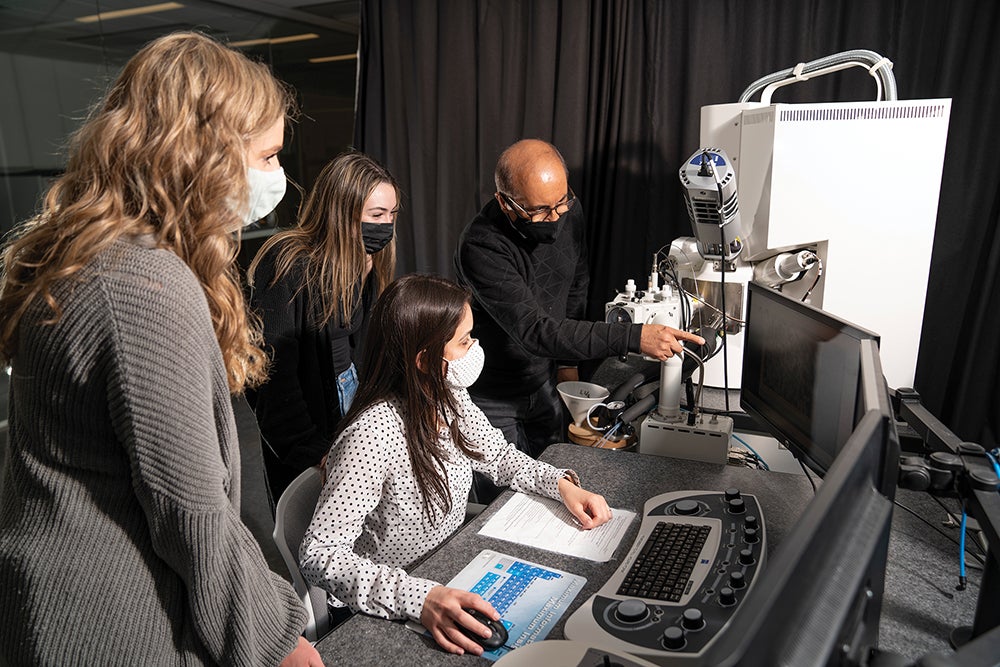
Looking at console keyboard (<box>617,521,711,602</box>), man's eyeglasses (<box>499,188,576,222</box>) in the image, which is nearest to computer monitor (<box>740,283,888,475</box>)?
console keyboard (<box>617,521,711,602</box>)

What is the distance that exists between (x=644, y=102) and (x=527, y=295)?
0.97 m

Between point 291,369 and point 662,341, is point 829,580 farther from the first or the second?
point 291,369

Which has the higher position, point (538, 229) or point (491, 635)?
point (538, 229)

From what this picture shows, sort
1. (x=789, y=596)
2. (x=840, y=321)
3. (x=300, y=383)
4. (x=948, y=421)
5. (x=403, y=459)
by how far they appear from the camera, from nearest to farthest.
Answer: (x=789, y=596) → (x=840, y=321) → (x=403, y=459) → (x=300, y=383) → (x=948, y=421)

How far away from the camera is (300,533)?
1245 mm

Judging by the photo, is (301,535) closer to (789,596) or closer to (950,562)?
(789,596)

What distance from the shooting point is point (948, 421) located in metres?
2.11

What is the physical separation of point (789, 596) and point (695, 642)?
481 millimetres

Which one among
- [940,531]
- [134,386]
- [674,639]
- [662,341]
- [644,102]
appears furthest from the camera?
[644,102]

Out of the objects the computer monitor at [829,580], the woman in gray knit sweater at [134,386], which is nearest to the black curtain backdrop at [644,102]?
the computer monitor at [829,580]

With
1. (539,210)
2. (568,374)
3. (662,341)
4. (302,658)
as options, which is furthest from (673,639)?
(568,374)

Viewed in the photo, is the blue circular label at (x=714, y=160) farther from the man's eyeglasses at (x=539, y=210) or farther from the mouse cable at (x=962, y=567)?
the mouse cable at (x=962, y=567)

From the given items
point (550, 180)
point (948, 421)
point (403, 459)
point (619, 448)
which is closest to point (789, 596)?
point (403, 459)

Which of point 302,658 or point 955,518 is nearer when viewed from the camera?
point 302,658
